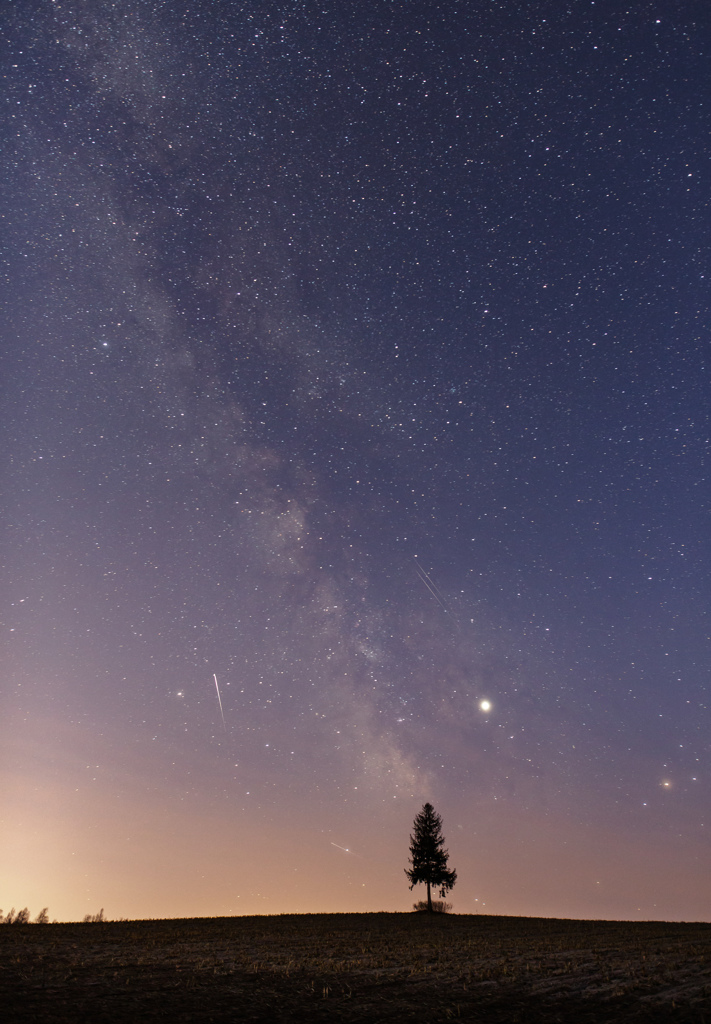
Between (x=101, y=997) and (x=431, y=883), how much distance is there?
44.2 metres

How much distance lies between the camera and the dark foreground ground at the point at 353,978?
1289 centimetres

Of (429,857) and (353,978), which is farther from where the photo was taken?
(429,857)

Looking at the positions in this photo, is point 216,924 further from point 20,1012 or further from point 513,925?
point 20,1012

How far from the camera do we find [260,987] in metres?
15.9

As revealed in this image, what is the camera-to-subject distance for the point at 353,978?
17.0 m

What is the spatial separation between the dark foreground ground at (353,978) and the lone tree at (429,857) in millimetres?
26695

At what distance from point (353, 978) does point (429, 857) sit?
40435mm

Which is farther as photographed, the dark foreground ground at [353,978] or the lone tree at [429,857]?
the lone tree at [429,857]

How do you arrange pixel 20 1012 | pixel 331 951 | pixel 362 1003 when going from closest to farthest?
pixel 20 1012 → pixel 362 1003 → pixel 331 951

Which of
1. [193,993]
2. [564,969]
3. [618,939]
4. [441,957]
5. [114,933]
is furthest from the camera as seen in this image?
[114,933]

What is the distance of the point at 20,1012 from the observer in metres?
13.0

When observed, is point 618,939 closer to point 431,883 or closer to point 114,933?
point 114,933

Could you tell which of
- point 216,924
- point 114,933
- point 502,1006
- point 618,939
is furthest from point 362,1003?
point 216,924

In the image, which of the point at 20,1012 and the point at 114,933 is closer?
the point at 20,1012
